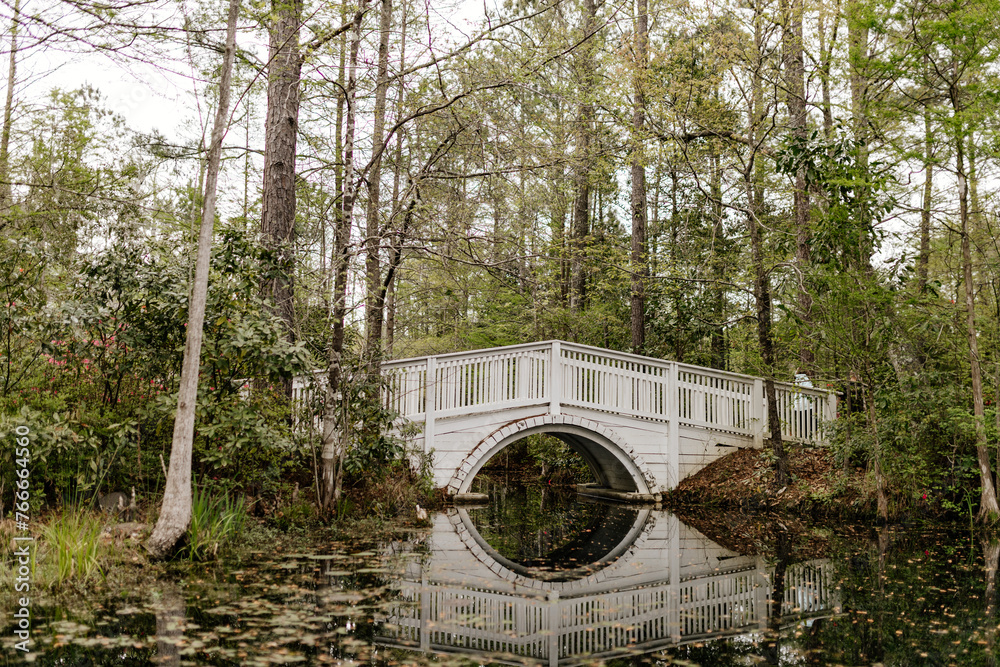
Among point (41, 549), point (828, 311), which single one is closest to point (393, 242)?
point (41, 549)

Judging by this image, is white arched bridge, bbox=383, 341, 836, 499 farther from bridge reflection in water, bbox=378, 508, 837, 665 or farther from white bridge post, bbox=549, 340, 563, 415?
bridge reflection in water, bbox=378, 508, 837, 665

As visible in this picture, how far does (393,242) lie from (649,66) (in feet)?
19.4

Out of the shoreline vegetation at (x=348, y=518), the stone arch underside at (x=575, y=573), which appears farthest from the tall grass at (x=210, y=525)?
the stone arch underside at (x=575, y=573)

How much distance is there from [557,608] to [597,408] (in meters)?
7.16

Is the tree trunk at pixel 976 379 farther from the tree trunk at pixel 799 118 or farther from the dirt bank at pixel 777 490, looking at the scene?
the tree trunk at pixel 799 118

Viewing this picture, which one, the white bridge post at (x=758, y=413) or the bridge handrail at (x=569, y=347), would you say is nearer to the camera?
the bridge handrail at (x=569, y=347)

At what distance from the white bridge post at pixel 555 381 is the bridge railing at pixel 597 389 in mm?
16

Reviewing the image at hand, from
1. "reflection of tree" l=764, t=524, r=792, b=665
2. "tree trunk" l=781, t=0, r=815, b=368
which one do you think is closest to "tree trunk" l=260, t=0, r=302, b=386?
"reflection of tree" l=764, t=524, r=792, b=665

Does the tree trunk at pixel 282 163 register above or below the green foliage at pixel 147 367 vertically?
above

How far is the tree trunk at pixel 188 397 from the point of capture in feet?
19.7

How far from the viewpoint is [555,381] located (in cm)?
1215

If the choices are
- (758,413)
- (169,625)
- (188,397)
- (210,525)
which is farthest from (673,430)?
(169,625)

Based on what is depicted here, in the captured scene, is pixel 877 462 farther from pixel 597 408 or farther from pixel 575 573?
pixel 575 573

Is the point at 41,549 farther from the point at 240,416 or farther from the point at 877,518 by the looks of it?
the point at 877,518
